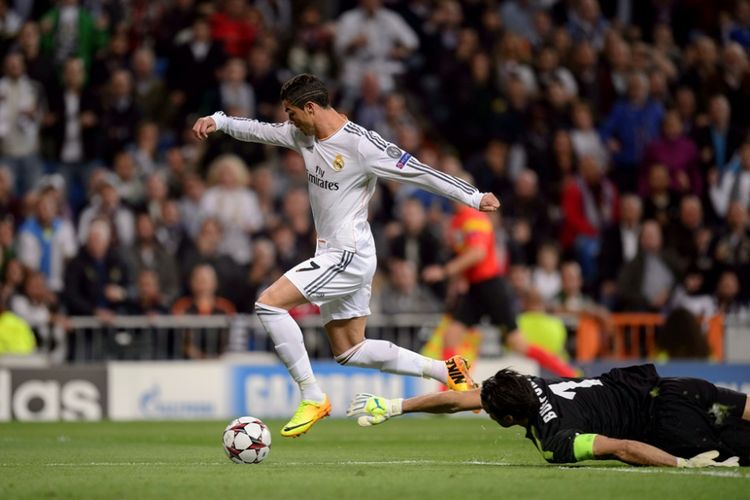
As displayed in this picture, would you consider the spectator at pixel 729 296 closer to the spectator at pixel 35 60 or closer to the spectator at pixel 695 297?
the spectator at pixel 695 297

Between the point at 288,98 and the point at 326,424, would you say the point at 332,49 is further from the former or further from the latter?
the point at 288,98

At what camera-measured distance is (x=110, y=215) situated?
18.4 metres

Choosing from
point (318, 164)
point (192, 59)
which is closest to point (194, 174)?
point (192, 59)

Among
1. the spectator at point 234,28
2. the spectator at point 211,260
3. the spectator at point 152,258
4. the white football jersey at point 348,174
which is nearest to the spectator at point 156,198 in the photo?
the spectator at point 152,258

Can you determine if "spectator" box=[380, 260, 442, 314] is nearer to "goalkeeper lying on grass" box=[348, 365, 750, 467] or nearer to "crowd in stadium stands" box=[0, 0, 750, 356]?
"crowd in stadium stands" box=[0, 0, 750, 356]

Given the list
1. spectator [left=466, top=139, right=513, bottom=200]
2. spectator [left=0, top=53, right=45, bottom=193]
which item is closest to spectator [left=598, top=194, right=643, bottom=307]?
spectator [left=466, top=139, right=513, bottom=200]

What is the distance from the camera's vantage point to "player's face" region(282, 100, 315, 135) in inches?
410

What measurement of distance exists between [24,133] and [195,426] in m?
5.94

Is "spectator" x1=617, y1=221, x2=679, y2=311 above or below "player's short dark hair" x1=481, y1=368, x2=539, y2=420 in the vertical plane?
above

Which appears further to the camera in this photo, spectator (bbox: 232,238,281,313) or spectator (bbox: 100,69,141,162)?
spectator (bbox: 100,69,141,162)

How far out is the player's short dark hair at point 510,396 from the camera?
8758 mm

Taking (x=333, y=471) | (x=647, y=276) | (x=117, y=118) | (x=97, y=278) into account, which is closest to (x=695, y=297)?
(x=647, y=276)

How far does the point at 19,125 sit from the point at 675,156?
9191mm

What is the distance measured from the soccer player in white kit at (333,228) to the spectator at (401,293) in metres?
7.55
